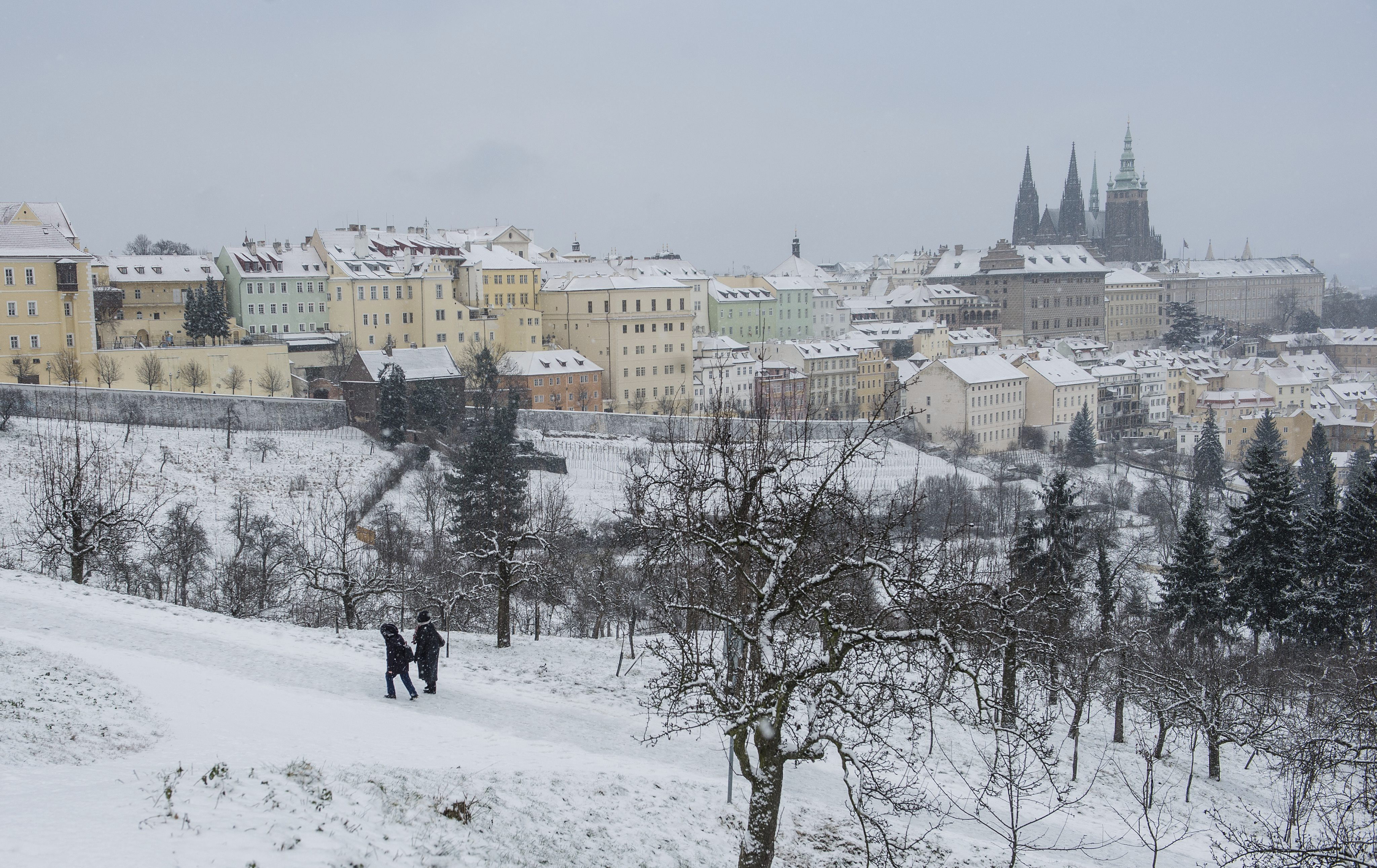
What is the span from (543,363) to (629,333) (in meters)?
7.83

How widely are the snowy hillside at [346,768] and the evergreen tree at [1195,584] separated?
963cm

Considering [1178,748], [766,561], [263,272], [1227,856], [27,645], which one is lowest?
[1178,748]

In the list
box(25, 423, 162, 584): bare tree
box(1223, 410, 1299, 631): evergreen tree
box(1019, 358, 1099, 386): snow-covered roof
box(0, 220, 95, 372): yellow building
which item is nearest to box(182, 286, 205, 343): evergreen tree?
box(0, 220, 95, 372): yellow building

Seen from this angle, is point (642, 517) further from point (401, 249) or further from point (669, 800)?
point (401, 249)

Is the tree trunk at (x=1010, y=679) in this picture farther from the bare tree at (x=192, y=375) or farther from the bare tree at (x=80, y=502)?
the bare tree at (x=192, y=375)

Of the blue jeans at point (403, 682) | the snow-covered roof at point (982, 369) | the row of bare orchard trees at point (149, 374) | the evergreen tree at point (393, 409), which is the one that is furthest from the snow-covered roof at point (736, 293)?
the blue jeans at point (403, 682)

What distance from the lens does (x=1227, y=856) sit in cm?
1068

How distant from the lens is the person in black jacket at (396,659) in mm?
11008

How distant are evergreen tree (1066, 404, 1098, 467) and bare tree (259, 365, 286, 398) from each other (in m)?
42.3

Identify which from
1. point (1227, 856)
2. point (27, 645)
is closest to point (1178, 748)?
point (1227, 856)

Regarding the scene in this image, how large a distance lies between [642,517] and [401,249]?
57.1m

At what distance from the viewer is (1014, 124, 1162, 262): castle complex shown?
138125 millimetres

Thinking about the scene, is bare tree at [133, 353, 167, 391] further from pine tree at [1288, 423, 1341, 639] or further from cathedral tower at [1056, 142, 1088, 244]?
cathedral tower at [1056, 142, 1088, 244]

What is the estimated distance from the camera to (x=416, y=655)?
1152 cm
